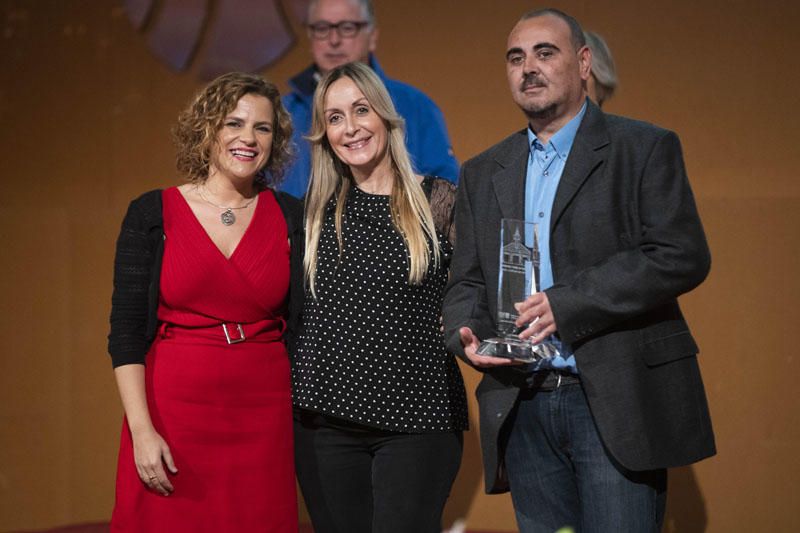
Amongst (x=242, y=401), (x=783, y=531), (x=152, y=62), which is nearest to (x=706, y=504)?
(x=783, y=531)

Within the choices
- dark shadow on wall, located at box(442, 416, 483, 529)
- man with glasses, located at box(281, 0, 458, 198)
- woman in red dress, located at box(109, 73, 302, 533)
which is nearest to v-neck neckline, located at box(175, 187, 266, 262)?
woman in red dress, located at box(109, 73, 302, 533)

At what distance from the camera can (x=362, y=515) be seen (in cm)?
237

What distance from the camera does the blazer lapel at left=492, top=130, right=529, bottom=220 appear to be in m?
2.10

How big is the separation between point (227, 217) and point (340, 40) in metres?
1.40

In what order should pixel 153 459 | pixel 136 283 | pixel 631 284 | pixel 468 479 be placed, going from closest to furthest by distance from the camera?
pixel 631 284
pixel 153 459
pixel 136 283
pixel 468 479

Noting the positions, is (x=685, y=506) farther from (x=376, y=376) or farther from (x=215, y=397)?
(x=215, y=397)

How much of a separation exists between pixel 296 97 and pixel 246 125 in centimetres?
128

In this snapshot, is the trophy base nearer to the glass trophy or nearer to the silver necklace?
the glass trophy

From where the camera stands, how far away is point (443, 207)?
2.53 m

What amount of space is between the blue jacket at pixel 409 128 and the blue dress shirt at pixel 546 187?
1.36m

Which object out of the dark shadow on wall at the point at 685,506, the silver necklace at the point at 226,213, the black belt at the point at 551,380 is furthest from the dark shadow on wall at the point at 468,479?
the black belt at the point at 551,380

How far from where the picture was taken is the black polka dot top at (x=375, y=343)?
234 centimetres

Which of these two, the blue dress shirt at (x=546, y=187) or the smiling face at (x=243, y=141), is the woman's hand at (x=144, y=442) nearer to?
the smiling face at (x=243, y=141)

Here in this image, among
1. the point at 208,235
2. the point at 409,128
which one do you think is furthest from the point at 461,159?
the point at 208,235
